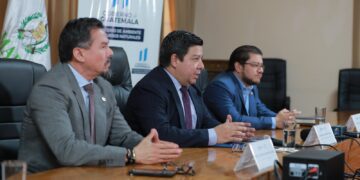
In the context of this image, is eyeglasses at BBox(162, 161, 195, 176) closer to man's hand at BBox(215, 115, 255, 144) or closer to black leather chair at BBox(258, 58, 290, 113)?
man's hand at BBox(215, 115, 255, 144)

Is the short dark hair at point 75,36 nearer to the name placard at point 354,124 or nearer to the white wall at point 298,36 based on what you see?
the name placard at point 354,124

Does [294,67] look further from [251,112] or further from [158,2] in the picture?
[251,112]

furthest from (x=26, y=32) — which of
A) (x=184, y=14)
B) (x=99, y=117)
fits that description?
(x=184, y=14)

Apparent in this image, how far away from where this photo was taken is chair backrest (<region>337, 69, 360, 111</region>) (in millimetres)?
6406

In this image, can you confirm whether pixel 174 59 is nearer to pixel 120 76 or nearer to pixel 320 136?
pixel 120 76

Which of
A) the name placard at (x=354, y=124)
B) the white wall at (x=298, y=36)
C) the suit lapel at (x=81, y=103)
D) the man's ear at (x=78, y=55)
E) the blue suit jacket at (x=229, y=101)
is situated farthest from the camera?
the white wall at (x=298, y=36)

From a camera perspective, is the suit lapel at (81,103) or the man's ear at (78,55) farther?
the man's ear at (78,55)

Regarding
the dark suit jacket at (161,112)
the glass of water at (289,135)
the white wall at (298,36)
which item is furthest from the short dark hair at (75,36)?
the white wall at (298,36)

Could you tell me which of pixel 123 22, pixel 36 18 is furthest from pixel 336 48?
pixel 36 18

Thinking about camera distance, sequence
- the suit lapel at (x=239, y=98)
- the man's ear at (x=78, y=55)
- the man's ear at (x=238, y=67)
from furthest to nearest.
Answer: the man's ear at (x=238, y=67), the suit lapel at (x=239, y=98), the man's ear at (x=78, y=55)

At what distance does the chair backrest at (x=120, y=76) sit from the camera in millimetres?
3465

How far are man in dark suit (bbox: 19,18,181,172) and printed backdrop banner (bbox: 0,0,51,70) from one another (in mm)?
1546

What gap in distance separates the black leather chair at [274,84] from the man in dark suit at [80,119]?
4133mm

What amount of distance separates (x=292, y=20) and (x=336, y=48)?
0.60 metres
